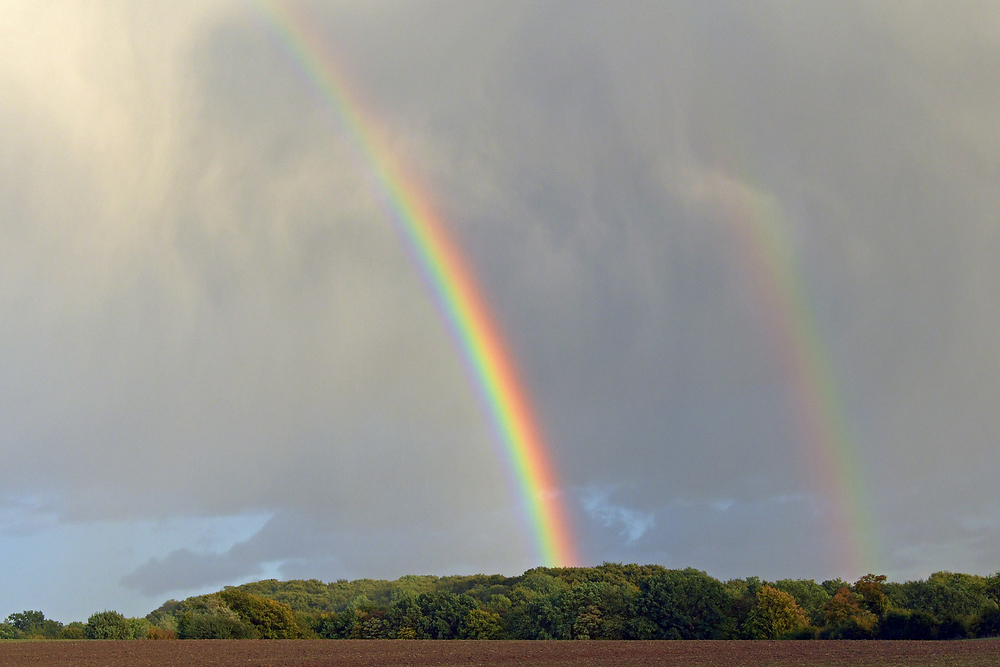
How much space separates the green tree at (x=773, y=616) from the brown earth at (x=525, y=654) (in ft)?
41.7

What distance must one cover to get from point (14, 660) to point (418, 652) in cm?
3123

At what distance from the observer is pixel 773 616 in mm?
85125

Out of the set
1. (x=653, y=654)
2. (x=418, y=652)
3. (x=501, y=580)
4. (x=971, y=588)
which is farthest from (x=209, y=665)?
(x=501, y=580)

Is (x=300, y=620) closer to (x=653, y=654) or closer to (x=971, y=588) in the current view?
(x=653, y=654)

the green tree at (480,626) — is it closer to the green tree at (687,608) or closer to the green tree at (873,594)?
the green tree at (687,608)

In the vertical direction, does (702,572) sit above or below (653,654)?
above

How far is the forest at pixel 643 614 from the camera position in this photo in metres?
79.4

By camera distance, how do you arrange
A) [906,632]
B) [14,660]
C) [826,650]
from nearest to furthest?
[826,650] → [14,660] → [906,632]

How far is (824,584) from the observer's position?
116625 millimetres

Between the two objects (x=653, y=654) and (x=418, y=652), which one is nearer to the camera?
(x=653, y=654)

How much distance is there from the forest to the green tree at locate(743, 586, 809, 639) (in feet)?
0.33

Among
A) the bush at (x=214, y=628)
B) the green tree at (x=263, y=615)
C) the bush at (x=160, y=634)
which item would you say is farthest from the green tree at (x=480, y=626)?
the bush at (x=160, y=634)

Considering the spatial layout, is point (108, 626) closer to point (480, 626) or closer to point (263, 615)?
point (263, 615)

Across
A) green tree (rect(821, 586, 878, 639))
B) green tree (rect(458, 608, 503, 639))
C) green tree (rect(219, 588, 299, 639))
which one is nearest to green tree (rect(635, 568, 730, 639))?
green tree (rect(821, 586, 878, 639))
